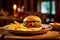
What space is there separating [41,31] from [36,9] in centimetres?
591

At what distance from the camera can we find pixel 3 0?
7957mm

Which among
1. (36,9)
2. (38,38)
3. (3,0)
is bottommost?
(38,38)

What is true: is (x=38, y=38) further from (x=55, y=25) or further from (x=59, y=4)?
(x=59, y=4)

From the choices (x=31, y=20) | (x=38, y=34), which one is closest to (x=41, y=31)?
(x=38, y=34)

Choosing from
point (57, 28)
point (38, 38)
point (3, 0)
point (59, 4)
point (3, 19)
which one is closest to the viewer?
point (38, 38)

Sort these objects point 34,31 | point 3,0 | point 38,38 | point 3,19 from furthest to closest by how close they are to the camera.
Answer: point 3,0, point 3,19, point 34,31, point 38,38

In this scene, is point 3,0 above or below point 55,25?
above

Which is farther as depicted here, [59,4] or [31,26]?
[59,4]

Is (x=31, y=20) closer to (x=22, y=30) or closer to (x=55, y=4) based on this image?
(x=22, y=30)

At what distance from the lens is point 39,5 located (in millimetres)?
7156

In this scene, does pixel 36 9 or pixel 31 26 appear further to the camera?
pixel 36 9

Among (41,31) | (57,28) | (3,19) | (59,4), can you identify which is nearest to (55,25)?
(57,28)

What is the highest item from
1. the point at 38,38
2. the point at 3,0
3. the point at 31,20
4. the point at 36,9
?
the point at 3,0

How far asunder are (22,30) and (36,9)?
5.95m
